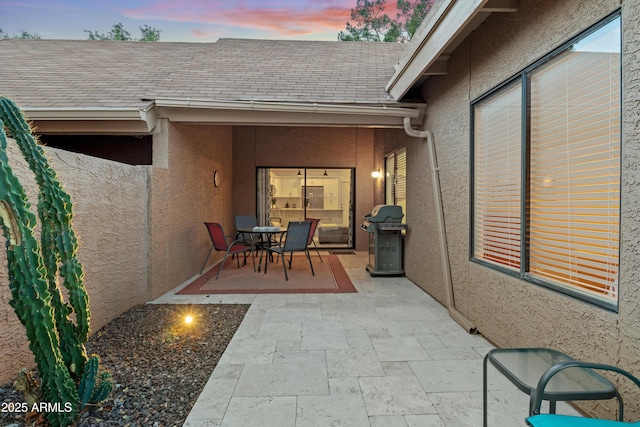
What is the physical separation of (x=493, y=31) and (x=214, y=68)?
4647 mm

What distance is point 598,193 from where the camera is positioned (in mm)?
1756

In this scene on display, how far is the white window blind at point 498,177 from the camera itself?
8.27 feet

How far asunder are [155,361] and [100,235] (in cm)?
148

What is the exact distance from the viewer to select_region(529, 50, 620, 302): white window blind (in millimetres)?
1677

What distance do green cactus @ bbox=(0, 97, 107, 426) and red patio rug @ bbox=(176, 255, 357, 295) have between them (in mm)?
2635

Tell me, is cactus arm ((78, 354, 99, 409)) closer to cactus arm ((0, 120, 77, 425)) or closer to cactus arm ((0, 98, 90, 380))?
cactus arm ((0, 98, 90, 380))

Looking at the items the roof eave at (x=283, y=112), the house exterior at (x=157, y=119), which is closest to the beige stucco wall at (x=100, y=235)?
the house exterior at (x=157, y=119)

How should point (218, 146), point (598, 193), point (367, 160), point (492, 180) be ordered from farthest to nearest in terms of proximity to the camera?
point (367, 160) → point (218, 146) → point (492, 180) → point (598, 193)

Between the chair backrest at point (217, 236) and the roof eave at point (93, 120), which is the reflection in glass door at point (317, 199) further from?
the roof eave at point (93, 120)

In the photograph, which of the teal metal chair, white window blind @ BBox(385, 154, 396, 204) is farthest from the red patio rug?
the teal metal chair

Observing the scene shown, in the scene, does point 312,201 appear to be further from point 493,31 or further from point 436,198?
point 493,31

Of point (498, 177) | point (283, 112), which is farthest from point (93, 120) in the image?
point (498, 177)

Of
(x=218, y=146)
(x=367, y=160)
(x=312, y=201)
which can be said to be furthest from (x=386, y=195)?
(x=218, y=146)

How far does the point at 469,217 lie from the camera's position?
316 cm
